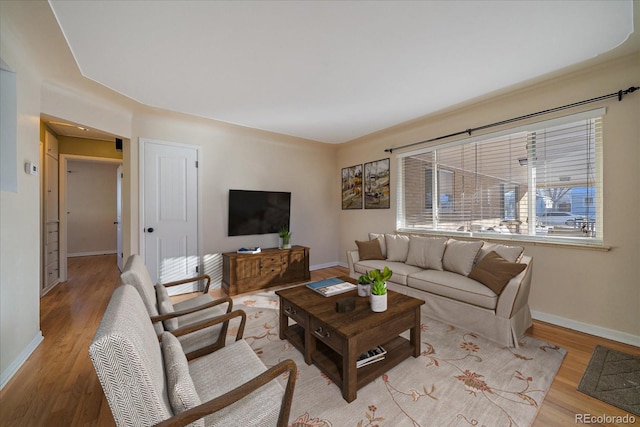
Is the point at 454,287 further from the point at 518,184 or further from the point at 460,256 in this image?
the point at 518,184

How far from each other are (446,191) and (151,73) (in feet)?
13.0

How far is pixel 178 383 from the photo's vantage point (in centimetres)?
98

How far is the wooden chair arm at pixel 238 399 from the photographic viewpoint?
851mm

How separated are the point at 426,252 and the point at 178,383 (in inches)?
123

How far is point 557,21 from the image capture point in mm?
1835

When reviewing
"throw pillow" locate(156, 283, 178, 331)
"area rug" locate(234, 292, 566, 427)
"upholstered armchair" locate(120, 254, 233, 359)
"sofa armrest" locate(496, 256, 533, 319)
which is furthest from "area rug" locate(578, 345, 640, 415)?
"throw pillow" locate(156, 283, 178, 331)

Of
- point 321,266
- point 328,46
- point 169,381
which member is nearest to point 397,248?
point 321,266

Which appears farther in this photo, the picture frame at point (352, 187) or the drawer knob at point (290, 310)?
the picture frame at point (352, 187)

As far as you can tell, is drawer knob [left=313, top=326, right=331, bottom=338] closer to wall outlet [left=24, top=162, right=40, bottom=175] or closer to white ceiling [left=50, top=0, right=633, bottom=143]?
white ceiling [left=50, top=0, right=633, bottom=143]

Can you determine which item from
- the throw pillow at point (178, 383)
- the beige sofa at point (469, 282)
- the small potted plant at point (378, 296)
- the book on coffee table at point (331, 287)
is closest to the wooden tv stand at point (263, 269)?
the beige sofa at point (469, 282)

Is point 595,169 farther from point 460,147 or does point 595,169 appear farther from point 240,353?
point 240,353

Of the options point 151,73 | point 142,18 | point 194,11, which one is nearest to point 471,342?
point 194,11

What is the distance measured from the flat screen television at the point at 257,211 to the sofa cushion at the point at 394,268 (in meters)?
1.71

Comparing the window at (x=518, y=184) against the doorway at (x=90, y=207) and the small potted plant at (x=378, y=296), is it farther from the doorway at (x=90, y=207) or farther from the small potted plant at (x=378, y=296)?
the doorway at (x=90, y=207)
